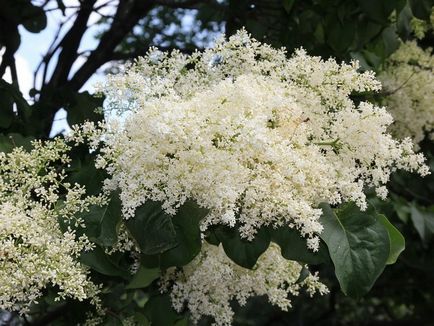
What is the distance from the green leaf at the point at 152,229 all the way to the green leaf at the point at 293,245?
243mm

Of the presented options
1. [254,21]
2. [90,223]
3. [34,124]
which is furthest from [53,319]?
[90,223]

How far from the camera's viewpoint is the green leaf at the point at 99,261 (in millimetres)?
1718

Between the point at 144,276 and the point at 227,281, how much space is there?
22 cm

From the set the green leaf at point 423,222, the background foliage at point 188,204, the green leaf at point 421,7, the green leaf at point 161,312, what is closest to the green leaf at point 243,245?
the background foliage at point 188,204

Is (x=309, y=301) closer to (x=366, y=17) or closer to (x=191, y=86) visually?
(x=366, y=17)

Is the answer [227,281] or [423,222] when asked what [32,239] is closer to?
[227,281]

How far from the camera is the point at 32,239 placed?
58.0 inches

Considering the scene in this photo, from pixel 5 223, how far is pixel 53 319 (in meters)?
2.03

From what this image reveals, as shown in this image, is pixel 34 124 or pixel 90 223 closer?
pixel 90 223

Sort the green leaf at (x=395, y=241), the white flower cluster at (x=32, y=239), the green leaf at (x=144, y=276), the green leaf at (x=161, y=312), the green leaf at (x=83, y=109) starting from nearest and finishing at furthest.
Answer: the white flower cluster at (x=32, y=239) → the green leaf at (x=395, y=241) → the green leaf at (x=144, y=276) → the green leaf at (x=161, y=312) → the green leaf at (x=83, y=109)

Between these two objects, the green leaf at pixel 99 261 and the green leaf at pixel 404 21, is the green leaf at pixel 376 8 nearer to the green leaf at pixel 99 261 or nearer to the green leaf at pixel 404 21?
the green leaf at pixel 404 21

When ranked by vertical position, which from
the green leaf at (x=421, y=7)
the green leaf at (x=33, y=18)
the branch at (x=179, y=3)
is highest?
the branch at (x=179, y=3)

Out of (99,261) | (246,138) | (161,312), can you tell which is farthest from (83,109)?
(246,138)

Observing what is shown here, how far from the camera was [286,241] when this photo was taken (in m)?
1.70
